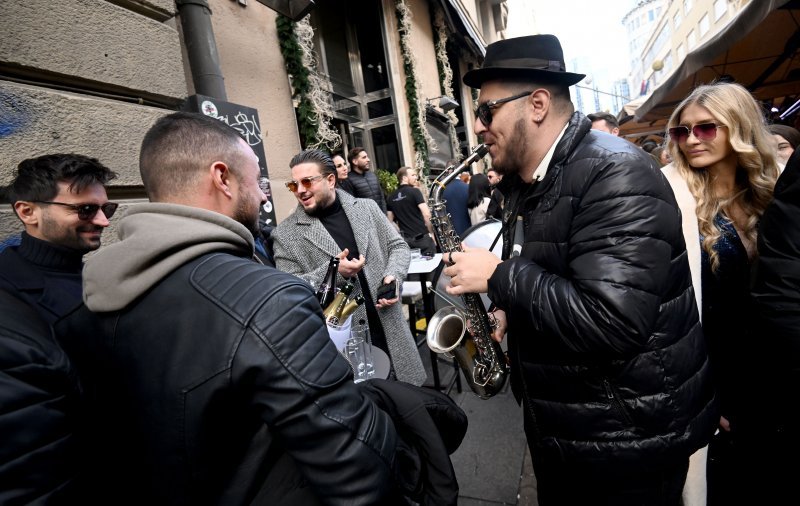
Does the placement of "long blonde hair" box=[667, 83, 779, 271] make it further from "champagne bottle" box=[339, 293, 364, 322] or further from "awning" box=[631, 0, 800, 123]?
"awning" box=[631, 0, 800, 123]

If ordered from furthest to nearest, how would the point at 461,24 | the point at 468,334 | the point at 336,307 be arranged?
the point at 461,24 < the point at 468,334 < the point at 336,307

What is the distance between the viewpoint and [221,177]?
1244 millimetres

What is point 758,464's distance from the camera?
81.7 inches

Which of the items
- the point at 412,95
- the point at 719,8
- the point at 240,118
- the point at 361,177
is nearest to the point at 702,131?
the point at 240,118

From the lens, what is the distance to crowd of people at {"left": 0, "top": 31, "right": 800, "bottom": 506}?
941 mm

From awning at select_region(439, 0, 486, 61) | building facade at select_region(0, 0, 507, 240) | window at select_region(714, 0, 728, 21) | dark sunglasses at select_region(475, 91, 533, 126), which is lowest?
dark sunglasses at select_region(475, 91, 533, 126)

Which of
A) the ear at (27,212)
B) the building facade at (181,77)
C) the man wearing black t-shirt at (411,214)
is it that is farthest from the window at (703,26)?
the ear at (27,212)

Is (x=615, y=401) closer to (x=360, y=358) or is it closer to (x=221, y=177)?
(x=360, y=358)

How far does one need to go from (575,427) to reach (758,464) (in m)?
1.65

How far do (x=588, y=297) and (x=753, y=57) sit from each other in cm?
871

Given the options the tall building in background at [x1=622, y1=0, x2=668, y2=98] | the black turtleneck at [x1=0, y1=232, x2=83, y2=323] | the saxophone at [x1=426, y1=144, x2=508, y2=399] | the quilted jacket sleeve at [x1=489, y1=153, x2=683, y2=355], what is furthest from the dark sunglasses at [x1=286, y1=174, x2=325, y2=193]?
the tall building in background at [x1=622, y1=0, x2=668, y2=98]

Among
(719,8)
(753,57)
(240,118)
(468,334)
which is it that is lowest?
(468,334)

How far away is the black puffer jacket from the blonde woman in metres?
0.66

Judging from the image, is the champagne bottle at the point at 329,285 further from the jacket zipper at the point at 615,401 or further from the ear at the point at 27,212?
the jacket zipper at the point at 615,401
